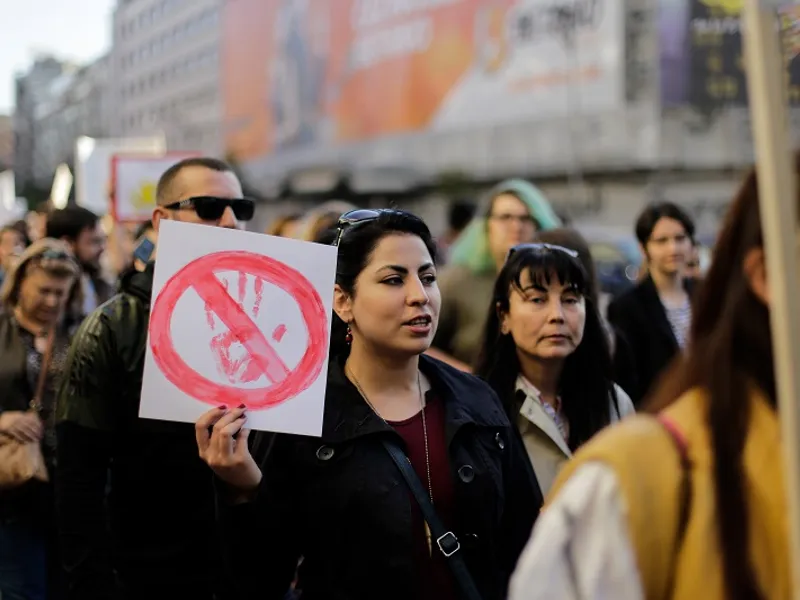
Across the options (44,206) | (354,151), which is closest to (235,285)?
(44,206)

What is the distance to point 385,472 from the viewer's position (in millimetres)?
2541

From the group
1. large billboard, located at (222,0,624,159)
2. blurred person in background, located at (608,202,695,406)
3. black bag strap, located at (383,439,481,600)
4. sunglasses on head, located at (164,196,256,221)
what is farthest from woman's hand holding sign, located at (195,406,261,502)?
large billboard, located at (222,0,624,159)

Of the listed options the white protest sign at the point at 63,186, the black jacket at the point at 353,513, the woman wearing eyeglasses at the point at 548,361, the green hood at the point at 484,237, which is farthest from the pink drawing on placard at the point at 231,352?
the white protest sign at the point at 63,186

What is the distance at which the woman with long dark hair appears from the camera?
4.94ft

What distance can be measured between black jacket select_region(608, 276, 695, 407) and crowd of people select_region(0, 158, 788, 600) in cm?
27

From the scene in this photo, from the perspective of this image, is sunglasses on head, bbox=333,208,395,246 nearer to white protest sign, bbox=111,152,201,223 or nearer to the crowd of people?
the crowd of people

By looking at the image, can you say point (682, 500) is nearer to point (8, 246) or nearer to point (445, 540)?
point (445, 540)

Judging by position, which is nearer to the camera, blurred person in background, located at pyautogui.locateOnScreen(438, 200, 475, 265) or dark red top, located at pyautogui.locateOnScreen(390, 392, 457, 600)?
dark red top, located at pyautogui.locateOnScreen(390, 392, 457, 600)

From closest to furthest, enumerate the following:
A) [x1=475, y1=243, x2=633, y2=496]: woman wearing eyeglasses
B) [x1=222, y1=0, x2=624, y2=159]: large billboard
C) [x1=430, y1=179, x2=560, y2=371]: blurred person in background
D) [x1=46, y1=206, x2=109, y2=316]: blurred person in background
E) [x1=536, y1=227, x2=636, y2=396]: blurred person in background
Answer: [x1=475, y1=243, x2=633, y2=496]: woman wearing eyeglasses
[x1=536, y1=227, x2=636, y2=396]: blurred person in background
[x1=430, y1=179, x2=560, y2=371]: blurred person in background
[x1=46, y1=206, x2=109, y2=316]: blurred person in background
[x1=222, y1=0, x2=624, y2=159]: large billboard

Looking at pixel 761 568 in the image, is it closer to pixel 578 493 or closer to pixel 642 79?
A: pixel 578 493

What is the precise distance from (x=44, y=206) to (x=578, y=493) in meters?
7.81

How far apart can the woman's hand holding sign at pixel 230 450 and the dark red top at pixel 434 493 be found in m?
0.35

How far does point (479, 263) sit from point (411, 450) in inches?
102

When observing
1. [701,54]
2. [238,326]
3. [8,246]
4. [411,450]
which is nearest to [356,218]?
[238,326]
